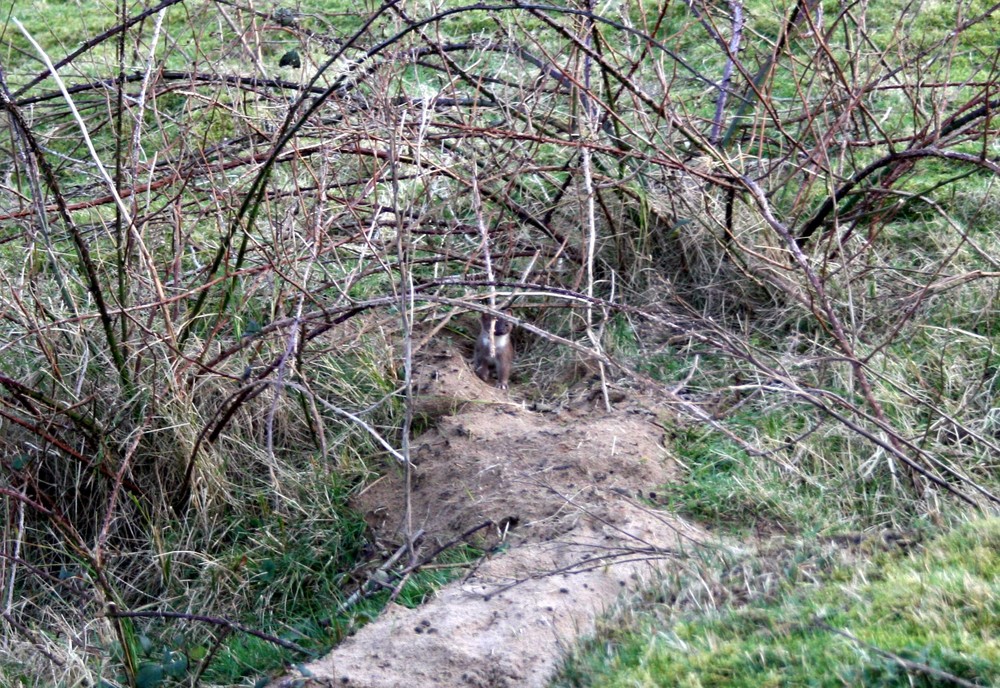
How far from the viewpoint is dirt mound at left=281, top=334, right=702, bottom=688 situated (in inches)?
136

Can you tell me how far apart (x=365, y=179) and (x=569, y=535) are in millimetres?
2246

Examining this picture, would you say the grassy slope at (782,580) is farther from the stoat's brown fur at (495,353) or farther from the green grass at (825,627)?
the stoat's brown fur at (495,353)

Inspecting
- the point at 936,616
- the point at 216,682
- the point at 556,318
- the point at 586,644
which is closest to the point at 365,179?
the point at 556,318

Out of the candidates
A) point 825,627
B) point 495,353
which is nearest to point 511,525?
point 495,353

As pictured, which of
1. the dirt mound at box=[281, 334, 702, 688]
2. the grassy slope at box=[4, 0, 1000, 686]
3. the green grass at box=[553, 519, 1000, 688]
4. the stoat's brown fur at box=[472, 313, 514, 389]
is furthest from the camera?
the stoat's brown fur at box=[472, 313, 514, 389]

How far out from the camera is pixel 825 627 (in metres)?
2.85

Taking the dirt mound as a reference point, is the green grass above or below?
above

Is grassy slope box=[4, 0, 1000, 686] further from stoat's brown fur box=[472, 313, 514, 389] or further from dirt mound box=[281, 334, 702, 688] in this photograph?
stoat's brown fur box=[472, 313, 514, 389]

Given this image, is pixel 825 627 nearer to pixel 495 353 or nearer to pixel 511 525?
pixel 511 525

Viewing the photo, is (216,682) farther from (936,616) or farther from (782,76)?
(782,76)

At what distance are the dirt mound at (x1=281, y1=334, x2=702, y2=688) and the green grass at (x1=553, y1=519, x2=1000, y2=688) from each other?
10.5 inches

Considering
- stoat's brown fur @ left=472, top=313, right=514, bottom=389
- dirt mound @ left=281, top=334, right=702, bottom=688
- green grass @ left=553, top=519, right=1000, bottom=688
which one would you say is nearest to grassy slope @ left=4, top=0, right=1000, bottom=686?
green grass @ left=553, top=519, right=1000, bottom=688

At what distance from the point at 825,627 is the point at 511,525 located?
1678mm

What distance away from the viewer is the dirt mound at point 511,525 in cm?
346
